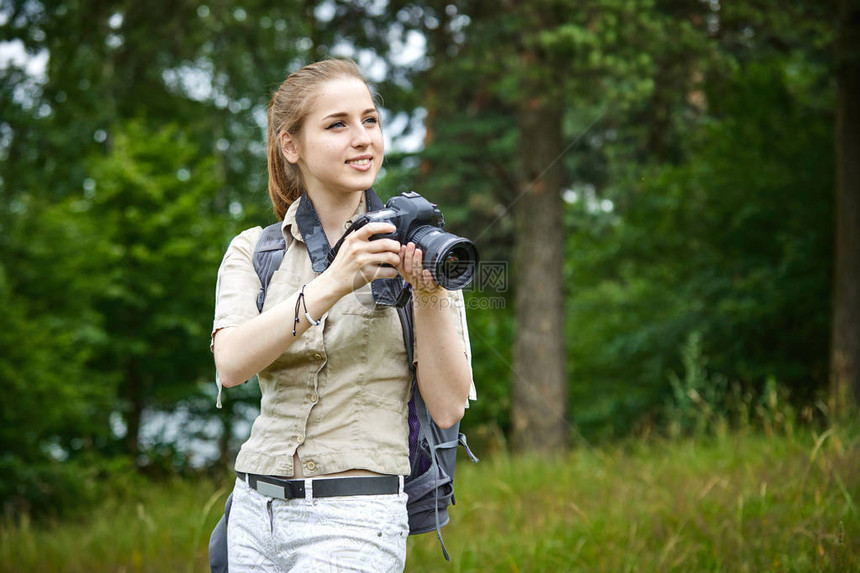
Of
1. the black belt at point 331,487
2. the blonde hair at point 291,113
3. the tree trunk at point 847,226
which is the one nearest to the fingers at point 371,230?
the blonde hair at point 291,113

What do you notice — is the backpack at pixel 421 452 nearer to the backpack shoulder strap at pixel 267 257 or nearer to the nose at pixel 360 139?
the backpack shoulder strap at pixel 267 257

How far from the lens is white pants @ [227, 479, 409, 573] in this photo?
5.25ft

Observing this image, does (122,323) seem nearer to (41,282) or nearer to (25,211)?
(41,282)

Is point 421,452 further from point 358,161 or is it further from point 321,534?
point 358,161

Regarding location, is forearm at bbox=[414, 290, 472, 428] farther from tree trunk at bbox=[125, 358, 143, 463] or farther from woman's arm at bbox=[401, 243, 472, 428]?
tree trunk at bbox=[125, 358, 143, 463]

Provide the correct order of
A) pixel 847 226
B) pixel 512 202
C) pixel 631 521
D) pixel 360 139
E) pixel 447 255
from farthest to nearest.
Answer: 1. pixel 512 202
2. pixel 847 226
3. pixel 631 521
4. pixel 360 139
5. pixel 447 255

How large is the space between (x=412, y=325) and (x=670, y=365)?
8958 mm

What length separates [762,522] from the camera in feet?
11.1

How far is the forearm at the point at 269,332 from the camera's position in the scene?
5.19ft

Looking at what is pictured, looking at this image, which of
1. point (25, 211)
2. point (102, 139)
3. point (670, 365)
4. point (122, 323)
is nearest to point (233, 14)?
point (25, 211)

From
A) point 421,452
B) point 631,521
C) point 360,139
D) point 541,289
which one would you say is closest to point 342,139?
point 360,139

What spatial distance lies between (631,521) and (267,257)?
2.56m

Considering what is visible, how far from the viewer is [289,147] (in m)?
1.90

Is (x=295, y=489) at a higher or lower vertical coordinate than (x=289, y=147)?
lower
